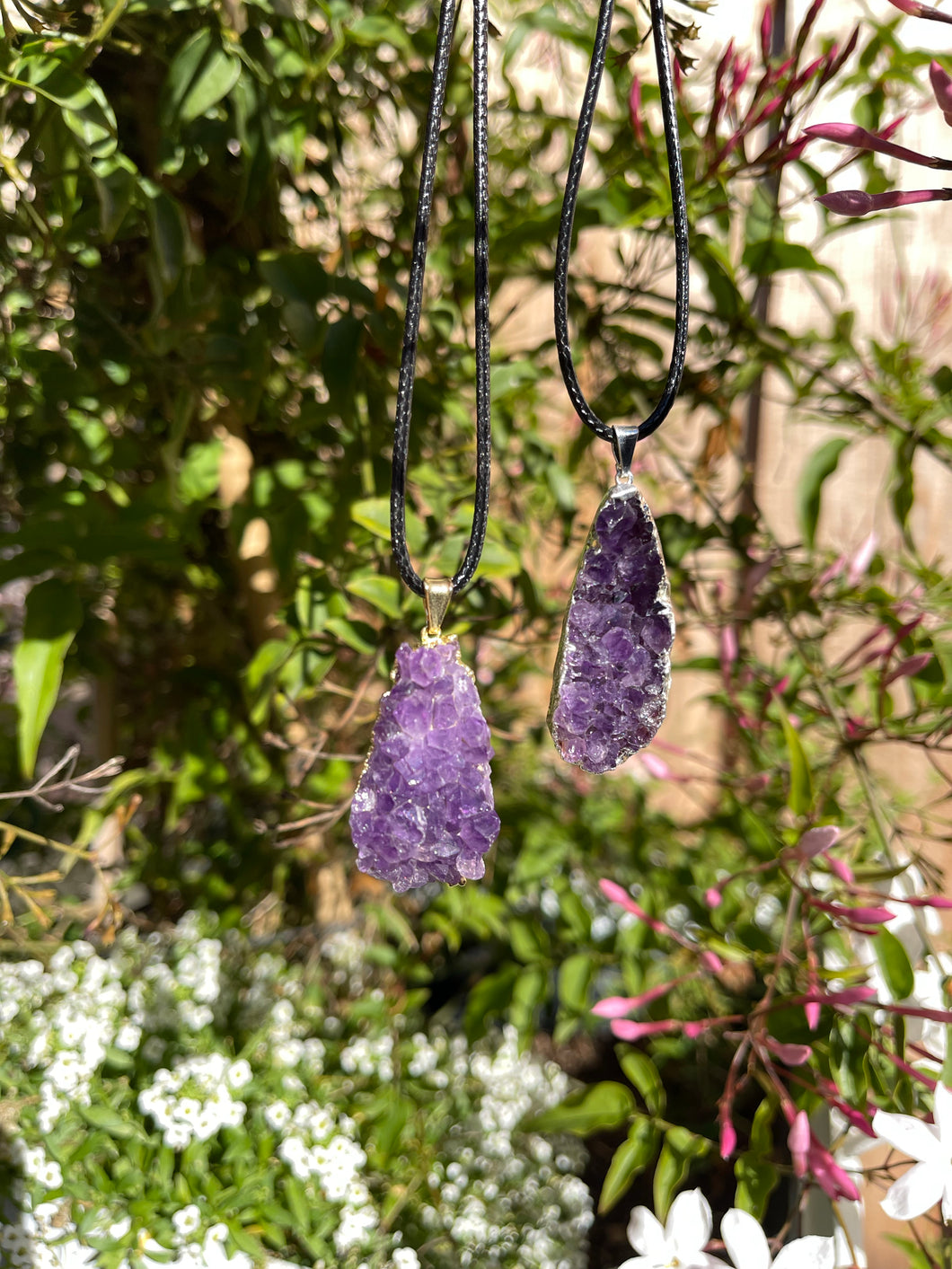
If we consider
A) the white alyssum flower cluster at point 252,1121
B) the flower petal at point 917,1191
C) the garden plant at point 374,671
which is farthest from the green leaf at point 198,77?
the flower petal at point 917,1191

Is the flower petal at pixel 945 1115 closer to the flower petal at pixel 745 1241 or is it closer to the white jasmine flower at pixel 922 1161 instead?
the white jasmine flower at pixel 922 1161

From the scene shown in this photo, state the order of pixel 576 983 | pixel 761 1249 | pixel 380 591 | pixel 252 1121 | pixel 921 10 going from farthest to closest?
pixel 576 983 < pixel 252 1121 < pixel 380 591 < pixel 761 1249 < pixel 921 10

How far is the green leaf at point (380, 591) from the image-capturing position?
64 cm

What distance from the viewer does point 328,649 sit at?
72 centimetres

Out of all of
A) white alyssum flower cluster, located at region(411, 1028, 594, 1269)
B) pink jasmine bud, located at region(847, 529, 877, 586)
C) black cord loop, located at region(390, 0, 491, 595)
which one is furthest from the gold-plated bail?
white alyssum flower cluster, located at region(411, 1028, 594, 1269)

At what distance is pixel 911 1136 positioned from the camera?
1.73 feet

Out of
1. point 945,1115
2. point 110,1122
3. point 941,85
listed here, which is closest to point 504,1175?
point 110,1122

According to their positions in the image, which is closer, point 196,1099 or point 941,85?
point 941,85

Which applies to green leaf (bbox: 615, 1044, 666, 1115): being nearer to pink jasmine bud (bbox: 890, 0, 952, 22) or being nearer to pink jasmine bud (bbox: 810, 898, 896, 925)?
pink jasmine bud (bbox: 810, 898, 896, 925)

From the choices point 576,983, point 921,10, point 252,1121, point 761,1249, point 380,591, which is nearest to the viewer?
point 921,10

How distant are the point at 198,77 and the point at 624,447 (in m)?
0.38

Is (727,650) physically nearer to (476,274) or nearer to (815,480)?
(815,480)

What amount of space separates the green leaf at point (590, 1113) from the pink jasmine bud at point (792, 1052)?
0.14 meters

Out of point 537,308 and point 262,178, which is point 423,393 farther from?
point 537,308
